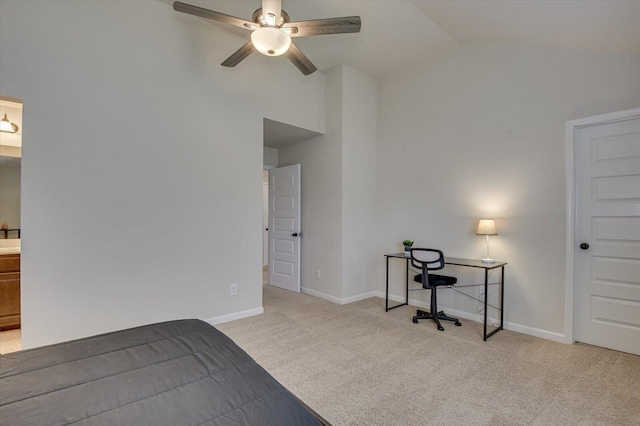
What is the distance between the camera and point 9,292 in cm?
314

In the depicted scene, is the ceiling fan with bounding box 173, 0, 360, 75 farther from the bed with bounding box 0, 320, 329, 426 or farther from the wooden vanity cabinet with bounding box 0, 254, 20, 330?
the wooden vanity cabinet with bounding box 0, 254, 20, 330

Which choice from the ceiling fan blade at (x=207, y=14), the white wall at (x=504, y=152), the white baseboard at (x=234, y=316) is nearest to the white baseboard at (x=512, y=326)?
the white wall at (x=504, y=152)

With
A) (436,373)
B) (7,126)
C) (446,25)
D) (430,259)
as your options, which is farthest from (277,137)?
(436,373)

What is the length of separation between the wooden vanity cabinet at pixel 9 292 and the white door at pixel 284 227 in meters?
3.15

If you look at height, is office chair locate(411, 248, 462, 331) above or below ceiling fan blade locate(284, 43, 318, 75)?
below

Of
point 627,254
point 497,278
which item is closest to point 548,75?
point 627,254

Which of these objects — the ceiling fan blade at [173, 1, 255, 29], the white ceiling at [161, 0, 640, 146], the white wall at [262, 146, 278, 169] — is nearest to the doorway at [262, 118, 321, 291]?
the white wall at [262, 146, 278, 169]

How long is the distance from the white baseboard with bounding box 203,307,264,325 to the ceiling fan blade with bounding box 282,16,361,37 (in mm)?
2860

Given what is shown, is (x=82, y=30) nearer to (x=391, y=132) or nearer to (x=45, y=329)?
(x=45, y=329)

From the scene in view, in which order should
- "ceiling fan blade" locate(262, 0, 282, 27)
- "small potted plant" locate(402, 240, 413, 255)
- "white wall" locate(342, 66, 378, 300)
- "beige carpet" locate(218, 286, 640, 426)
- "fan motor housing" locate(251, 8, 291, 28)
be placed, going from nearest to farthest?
"beige carpet" locate(218, 286, 640, 426), "ceiling fan blade" locate(262, 0, 282, 27), "fan motor housing" locate(251, 8, 291, 28), "small potted plant" locate(402, 240, 413, 255), "white wall" locate(342, 66, 378, 300)

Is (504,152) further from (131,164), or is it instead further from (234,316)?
(131,164)

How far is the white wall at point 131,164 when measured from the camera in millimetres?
2436

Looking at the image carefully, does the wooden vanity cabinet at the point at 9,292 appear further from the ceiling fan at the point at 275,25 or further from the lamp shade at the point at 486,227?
the lamp shade at the point at 486,227

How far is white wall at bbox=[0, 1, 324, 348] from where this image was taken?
2.44 m
